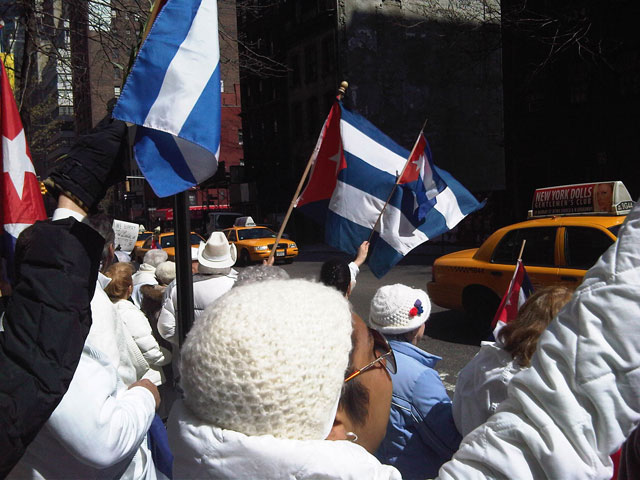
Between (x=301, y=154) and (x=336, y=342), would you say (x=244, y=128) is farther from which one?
(x=336, y=342)

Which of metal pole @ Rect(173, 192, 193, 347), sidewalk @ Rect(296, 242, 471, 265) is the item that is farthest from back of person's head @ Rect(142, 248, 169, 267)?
sidewalk @ Rect(296, 242, 471, 265)

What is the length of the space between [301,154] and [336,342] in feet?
122

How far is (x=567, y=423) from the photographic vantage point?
3.45 ft

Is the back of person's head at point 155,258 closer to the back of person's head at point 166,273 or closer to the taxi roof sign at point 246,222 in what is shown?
the back of person's head at point 166,273

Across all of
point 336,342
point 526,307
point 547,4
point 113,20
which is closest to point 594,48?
point 547,4

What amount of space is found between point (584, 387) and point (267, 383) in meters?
0.59

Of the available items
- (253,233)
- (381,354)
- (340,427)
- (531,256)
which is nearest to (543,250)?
(531,256)

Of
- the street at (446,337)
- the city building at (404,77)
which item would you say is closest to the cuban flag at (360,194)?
the street at (446,337)

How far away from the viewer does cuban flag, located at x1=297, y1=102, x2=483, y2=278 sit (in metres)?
4.45

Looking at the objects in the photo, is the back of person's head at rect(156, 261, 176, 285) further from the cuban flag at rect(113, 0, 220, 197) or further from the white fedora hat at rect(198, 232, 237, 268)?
the cuban flag at rect(113, 0, 220, 197)

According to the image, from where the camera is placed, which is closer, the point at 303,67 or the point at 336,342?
the point at 336,342

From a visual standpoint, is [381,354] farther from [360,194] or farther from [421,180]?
[421,180]

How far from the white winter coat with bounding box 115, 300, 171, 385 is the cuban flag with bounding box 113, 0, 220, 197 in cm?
140

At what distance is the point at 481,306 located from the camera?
26.8ft
